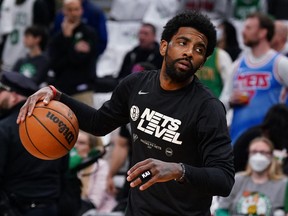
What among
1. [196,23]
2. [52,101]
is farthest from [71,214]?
[196,23]

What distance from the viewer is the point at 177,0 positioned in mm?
14031

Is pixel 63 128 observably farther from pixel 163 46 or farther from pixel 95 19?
pixel 95 19

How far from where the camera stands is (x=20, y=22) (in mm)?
13688

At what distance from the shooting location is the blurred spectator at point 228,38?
39.9 ft

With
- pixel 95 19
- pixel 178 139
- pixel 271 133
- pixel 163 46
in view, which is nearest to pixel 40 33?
pixel 95 19

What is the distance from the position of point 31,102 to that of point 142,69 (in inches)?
185

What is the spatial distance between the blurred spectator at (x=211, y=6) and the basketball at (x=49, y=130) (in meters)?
8.59

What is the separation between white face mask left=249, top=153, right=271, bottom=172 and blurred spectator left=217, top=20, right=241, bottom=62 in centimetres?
383

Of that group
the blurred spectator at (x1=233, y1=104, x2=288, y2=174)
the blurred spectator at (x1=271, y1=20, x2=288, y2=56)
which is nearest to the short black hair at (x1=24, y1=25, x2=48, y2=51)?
the blurred spectator at (x1=271, y1=20, x2=288, y2=56)

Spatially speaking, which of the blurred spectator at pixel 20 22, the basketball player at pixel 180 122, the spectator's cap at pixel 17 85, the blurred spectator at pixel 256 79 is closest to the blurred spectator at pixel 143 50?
the blurred spectator at pixel 256 79

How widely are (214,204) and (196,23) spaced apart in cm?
393

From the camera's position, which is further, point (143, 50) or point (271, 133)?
point (143, 50)

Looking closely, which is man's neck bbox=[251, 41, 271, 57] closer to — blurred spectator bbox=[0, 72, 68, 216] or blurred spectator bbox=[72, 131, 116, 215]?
blurred spectator bbox=[72, 131, 116, 215]

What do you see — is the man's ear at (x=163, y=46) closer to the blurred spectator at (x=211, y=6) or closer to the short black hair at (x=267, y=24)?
the short black hair at (x=267, y=24)
